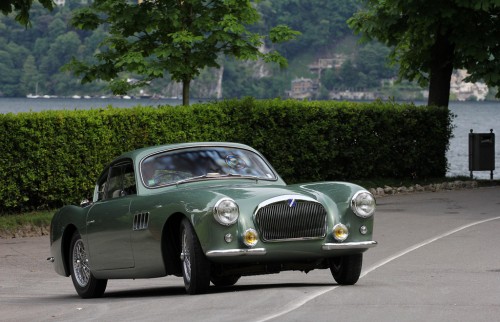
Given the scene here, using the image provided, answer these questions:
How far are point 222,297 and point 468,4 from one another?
22029mm

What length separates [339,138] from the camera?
31266 millimetres

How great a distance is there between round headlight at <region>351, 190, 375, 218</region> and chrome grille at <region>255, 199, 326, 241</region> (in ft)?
1.42

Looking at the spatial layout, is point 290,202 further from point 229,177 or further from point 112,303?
point 112,303

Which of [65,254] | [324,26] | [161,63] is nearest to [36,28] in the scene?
[324,26]

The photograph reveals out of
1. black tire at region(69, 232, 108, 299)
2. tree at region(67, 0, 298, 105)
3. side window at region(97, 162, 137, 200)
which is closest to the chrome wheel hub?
black tire at region(69, 232, 108, 299)

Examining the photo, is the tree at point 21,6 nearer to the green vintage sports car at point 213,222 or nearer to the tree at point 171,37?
the green vintage sports car at point 213,222

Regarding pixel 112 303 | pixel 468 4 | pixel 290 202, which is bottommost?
pixel 112 303

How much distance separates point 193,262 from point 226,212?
57 centimetres

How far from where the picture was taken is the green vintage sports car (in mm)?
11781

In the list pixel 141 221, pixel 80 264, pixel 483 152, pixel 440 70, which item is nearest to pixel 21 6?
pixel 80 264

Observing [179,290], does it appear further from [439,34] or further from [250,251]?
[439,34]

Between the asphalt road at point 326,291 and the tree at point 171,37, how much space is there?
11.6m

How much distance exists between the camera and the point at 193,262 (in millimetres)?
11688

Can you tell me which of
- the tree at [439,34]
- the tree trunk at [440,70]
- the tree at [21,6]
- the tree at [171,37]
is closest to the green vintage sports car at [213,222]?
the tree at [21,6]
